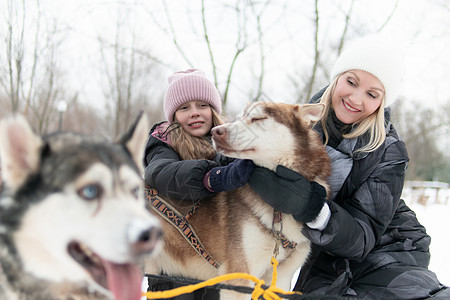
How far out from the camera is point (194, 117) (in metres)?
2.11

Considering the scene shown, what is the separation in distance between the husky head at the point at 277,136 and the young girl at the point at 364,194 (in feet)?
0.44

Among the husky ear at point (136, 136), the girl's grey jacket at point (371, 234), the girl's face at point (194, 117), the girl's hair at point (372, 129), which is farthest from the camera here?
the girl's face at point (194, 117)

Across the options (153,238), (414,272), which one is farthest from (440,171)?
(153,238)

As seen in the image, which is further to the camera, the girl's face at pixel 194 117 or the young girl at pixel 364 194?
the girl's face at pixel 194 117

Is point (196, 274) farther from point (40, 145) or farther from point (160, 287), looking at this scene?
point (40, 145)

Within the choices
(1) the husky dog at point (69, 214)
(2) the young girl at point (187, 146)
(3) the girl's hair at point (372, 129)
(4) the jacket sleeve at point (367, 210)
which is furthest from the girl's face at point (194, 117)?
(1) the husky dog at point (69, 214)

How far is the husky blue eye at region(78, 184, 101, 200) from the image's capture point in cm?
67

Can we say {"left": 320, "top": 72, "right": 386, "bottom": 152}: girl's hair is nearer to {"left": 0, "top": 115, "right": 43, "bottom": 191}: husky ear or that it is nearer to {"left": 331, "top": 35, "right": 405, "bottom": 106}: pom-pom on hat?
{"left": 331, "top": 35, "right": 405, "bottom": 106}: pom-pom on hat

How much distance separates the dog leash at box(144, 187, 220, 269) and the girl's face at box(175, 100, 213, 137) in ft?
1.59

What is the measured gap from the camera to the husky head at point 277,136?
1.69m

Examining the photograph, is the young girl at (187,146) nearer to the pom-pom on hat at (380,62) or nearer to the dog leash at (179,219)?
the dog leash at (179,219)

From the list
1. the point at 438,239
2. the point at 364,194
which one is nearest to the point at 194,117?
the point at 364,194

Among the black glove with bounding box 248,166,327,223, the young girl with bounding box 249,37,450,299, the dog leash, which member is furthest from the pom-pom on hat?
the dog leash

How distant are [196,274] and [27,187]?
1664 millimetres
